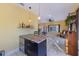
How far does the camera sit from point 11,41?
205 cm

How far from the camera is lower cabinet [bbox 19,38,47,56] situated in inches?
80.1

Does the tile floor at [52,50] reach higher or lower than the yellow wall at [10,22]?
lower

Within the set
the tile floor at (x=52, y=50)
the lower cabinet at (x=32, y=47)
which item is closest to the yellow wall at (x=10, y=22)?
the lower cabinet at (x=32, y=47)

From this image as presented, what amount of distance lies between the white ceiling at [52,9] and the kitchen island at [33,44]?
1.02 ft

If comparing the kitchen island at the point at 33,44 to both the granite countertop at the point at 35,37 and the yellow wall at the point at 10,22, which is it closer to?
the granite countertop at the point at 35,37

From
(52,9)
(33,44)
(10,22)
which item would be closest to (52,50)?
(33,44)

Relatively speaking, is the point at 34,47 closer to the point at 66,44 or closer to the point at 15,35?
the point at 15,35

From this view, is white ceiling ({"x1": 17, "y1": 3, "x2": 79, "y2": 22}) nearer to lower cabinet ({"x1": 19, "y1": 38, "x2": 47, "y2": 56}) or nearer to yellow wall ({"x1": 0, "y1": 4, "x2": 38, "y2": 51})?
yellow wall ({"x1": 0, "y1": 4, "x2": 38, "y2": 51})

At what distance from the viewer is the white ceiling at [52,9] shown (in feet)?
6.63

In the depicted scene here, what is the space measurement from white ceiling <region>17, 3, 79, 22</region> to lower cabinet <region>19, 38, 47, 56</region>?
1.32 ft

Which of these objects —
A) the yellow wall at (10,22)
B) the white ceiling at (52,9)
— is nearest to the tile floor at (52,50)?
the yellow wall at (10,22)

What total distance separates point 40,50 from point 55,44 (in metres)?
0.26

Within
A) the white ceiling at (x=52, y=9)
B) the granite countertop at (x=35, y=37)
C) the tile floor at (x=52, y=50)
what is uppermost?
the white ceiling at (x=52, y=9)

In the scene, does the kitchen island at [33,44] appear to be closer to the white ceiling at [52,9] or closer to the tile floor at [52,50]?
the tile floor at [52,50]
